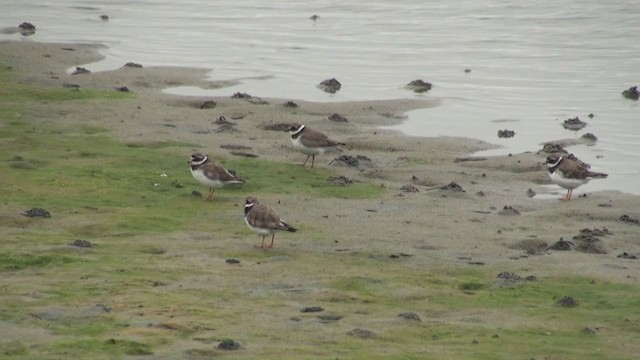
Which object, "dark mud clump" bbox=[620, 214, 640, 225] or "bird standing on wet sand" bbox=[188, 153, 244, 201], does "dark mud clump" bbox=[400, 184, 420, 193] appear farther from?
"dark mud clump" bbox=[620, 214, 640, 225]

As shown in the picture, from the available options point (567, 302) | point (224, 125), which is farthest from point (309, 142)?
point (567, 302)

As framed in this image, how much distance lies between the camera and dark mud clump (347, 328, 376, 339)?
14352 mm

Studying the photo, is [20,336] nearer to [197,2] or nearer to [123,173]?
[123,173]

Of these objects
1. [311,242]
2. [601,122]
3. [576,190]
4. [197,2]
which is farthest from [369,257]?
[197,2]

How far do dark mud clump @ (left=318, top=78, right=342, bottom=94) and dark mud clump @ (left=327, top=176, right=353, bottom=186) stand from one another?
386 inches

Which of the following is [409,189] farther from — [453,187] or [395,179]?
[395,179]

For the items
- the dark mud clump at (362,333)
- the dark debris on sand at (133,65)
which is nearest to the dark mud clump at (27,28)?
the dark debris on sand at (133,65)

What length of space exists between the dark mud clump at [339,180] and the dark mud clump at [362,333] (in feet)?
31.8

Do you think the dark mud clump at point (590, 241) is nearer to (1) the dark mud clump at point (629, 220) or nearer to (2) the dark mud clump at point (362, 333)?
(1) the dark mud clump at point (629, 220)

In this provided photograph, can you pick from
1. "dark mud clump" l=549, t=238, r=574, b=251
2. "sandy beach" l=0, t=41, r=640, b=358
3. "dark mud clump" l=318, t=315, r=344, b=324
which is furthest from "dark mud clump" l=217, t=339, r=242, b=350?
"dark mud clump" l=549, t=238, r=574, b=251

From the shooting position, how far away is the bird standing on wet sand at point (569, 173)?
77.3 feet

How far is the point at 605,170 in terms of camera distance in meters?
26.1

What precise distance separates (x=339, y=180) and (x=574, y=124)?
8.41 meters

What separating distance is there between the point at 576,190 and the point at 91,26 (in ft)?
81.0
